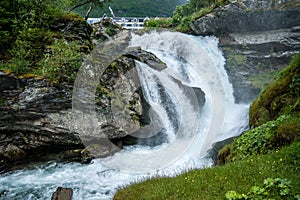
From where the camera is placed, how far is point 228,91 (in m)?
22.8

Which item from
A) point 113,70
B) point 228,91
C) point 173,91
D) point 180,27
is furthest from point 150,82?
point 180,27

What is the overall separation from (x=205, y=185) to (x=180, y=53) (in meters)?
20.5

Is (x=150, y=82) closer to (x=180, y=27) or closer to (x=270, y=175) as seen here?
(x=270, y=175)

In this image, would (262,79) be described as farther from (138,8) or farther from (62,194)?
(138,8)

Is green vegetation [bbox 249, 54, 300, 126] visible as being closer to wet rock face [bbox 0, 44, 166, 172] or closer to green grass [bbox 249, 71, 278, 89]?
wet rock face [bbox 0, 44, 166, 172]

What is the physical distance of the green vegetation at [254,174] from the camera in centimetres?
517

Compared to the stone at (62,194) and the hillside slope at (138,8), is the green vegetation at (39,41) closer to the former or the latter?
the stone at (62,194)

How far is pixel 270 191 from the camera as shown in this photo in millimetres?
5121

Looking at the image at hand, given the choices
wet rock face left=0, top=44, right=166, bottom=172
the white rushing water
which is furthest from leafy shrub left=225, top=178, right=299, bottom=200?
wet rock face left=0, top=44, right=166, bottom=172

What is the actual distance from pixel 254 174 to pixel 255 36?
23.8 meters

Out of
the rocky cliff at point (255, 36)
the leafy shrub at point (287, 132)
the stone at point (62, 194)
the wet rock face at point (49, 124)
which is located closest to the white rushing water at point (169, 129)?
the wet rock face at point (49, 124)

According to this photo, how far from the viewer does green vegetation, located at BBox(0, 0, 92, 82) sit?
13.6 meters

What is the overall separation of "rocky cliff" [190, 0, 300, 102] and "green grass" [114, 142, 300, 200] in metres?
17.5

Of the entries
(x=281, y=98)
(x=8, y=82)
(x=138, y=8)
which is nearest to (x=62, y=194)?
(x=8, y=82)
